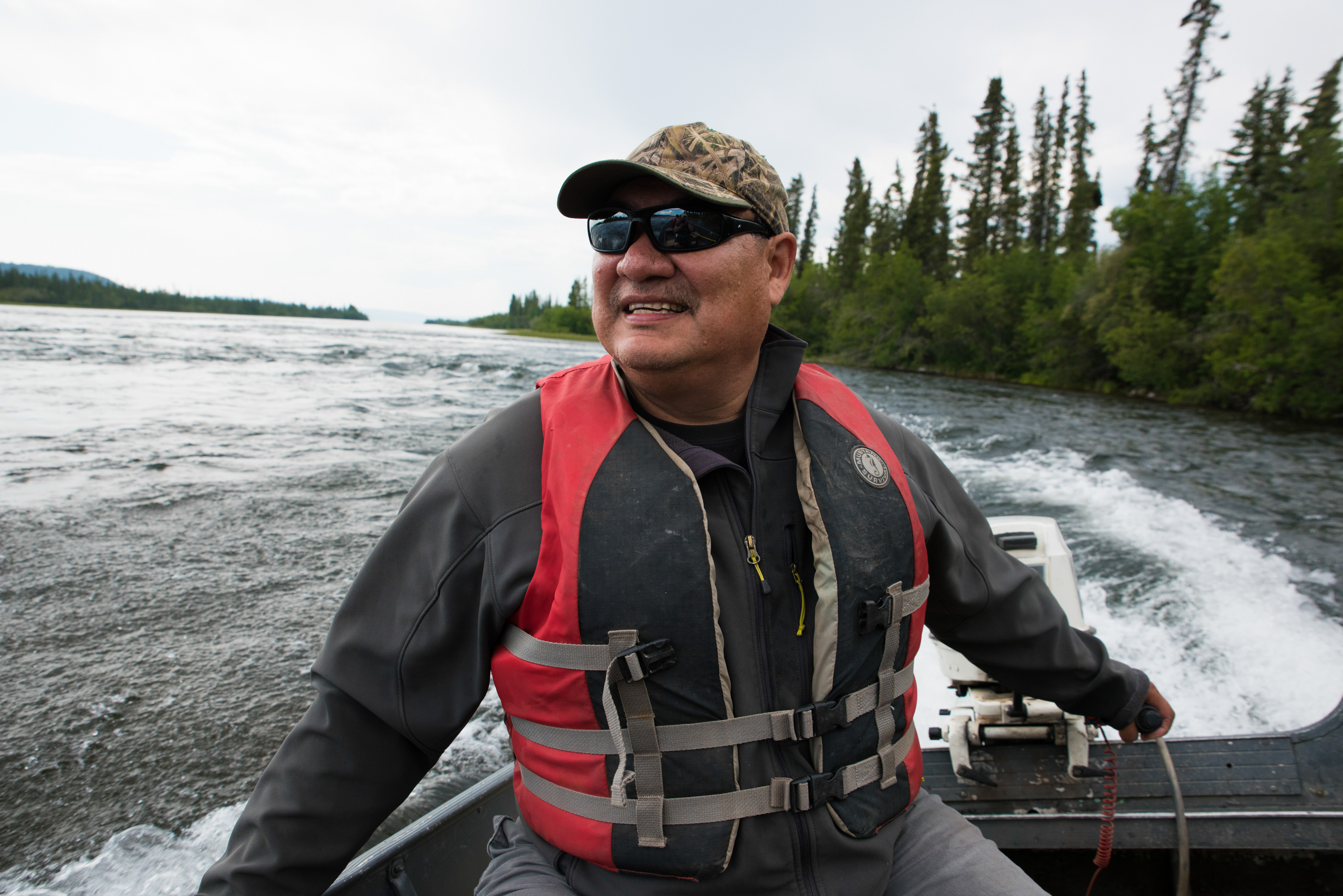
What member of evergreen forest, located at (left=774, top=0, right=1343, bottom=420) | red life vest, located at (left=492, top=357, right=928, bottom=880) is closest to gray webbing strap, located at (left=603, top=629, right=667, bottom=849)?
red life vest, located at (left=492, top=357, right=928, bottom=880)

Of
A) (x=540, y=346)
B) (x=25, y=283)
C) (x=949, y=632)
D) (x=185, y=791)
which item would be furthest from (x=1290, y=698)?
(x=25, y=283)

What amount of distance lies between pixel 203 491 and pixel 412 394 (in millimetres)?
8764

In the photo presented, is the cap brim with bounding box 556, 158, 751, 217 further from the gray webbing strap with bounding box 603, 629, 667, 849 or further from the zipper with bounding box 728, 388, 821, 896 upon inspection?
the gray webbing strap with bounding box 603, 629, 667, 849

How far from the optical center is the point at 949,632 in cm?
179

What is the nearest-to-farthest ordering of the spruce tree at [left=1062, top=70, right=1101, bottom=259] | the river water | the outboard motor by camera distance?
the outboard motor, the river water, the spruce tree at [left=1062, top=70, right=1101, bottom=259]

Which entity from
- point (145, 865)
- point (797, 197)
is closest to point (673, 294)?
point (145, 865)

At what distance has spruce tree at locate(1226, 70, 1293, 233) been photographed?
23.6 m

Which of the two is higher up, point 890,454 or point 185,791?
point 890,454

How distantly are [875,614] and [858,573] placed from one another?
3.4 inches

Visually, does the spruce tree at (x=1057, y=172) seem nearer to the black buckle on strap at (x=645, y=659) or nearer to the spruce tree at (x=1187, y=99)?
the spruce tree at (x=1187, y=99)

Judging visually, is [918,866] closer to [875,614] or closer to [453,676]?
[875,614]

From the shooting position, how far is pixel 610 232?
1547 mm

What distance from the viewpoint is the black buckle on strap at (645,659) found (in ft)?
4.26

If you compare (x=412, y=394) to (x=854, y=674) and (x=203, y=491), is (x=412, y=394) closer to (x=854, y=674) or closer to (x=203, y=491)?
(x=203, y=491)
